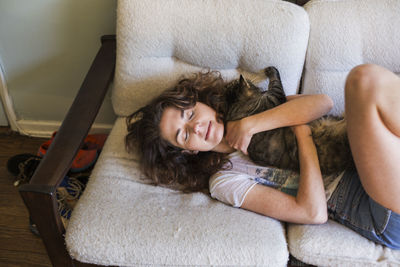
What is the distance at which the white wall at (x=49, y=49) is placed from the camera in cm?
152

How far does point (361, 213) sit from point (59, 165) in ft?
3.25

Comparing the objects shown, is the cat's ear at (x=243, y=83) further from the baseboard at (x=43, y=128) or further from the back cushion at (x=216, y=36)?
the baseboard at (x=43, y=128)

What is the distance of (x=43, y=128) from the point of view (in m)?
1.97

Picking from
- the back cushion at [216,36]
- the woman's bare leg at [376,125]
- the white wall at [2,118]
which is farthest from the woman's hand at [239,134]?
the white wall at [2,118]

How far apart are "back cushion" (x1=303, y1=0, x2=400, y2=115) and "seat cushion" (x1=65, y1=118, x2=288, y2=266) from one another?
65 centimetres

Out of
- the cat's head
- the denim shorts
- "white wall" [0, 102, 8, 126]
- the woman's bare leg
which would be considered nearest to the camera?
the woman's bare leg

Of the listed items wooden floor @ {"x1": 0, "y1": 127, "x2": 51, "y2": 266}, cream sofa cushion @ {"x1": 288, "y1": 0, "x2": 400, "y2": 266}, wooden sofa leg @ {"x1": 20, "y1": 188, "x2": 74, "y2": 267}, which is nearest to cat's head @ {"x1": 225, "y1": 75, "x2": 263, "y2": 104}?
cream sofa cushion @ {"x1": 288, "y1": 0, "x2": 400, "y2": 266}

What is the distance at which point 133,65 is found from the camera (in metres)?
1.31

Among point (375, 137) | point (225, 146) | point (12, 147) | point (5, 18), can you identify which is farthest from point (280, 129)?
point (12, 147)

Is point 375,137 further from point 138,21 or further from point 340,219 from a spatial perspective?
point 138,21

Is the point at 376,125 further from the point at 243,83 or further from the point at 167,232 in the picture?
the point at 167,232

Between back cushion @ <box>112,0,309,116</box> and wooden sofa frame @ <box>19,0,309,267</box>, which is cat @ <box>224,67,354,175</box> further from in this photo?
wooden sofa frame @ <box>19,0,309,267</box>

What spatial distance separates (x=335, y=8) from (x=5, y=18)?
1508 mm

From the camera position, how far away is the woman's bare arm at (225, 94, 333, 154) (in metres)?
1.11
